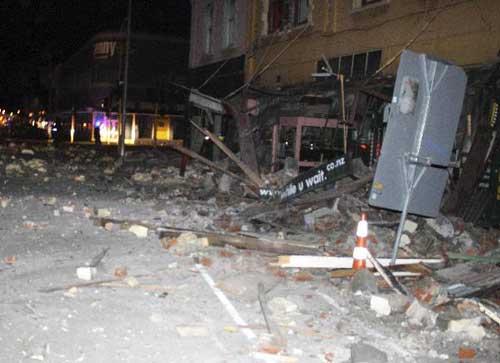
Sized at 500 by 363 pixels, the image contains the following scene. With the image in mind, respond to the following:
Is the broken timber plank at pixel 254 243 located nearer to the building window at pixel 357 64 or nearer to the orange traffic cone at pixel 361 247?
the orange traffic cone at pixel 361 247

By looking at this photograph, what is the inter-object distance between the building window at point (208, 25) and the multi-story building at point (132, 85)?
1400 cm

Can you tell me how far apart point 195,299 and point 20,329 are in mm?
1781

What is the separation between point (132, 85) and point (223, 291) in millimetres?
39680

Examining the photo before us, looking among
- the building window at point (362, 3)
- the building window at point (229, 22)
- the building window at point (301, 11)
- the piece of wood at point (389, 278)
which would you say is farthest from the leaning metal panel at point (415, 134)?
the building window at point (229, 22)

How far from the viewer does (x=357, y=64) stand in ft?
46.8

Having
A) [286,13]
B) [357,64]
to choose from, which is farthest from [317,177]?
[286,13]

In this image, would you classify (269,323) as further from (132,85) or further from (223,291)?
(132,85)

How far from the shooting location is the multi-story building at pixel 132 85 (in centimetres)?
4116

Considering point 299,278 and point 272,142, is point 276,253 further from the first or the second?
point 272,142

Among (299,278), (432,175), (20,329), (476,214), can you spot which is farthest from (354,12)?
(20,329)

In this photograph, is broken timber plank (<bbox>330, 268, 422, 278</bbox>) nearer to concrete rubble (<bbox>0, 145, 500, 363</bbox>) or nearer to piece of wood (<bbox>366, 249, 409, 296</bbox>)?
concrete rubble (<bbox>0, 145, 500, 363</bbox>)

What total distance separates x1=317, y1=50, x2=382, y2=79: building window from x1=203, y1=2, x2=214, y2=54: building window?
28.2 ft

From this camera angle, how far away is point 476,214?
9.52 m

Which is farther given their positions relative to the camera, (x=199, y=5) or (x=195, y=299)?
(x=199, y=5)
